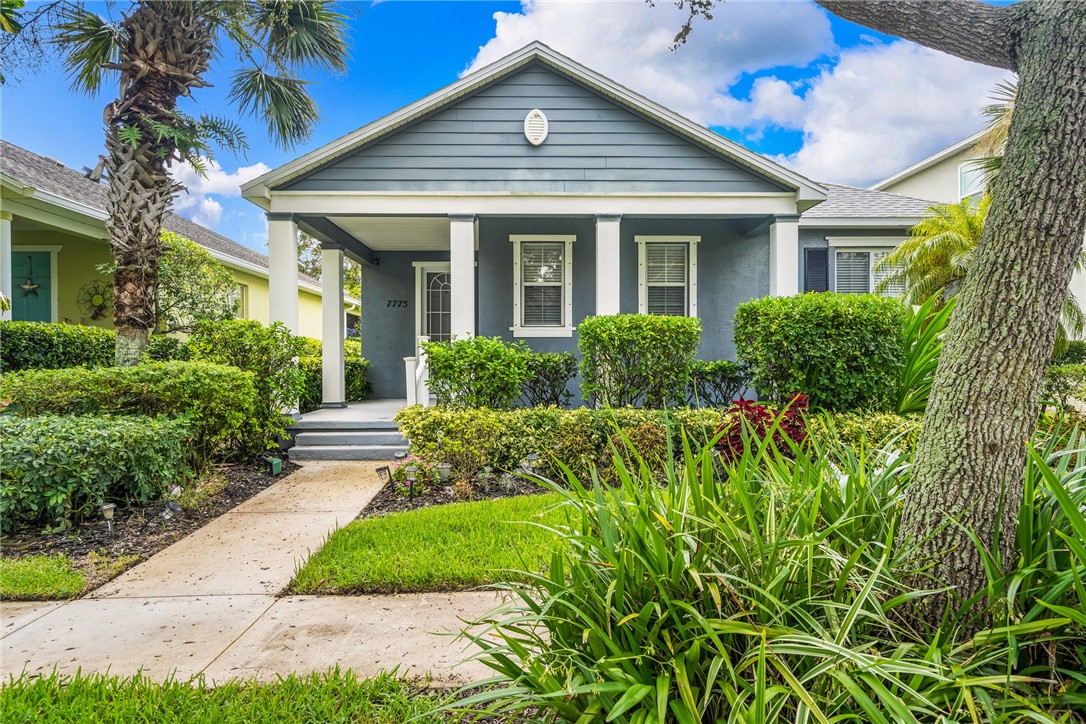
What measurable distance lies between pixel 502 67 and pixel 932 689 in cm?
882

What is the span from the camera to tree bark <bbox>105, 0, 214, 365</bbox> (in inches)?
265

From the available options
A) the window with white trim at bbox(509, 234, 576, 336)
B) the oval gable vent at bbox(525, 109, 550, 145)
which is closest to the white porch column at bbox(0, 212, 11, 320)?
the window with white trim at bbox(509, 234, 576, 336)

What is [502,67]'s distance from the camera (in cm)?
814

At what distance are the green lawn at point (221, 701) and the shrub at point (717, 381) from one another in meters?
5.29

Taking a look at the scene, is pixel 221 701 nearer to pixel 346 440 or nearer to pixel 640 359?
pixel 640 359

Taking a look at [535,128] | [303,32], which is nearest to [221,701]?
[535,128]

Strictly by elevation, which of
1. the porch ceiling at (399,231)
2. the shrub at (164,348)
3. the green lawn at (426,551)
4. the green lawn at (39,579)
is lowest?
the green lawn at (39,579)

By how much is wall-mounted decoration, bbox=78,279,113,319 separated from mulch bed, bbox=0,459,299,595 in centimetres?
748

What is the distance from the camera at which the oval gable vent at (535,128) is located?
27.0ft

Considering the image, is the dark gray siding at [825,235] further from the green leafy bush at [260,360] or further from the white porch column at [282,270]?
the green leafy bush at [260,360]

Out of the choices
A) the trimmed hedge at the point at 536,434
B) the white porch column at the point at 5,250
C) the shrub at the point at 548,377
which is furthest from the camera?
the white porch column at the point at 5,250

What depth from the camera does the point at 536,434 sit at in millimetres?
5766

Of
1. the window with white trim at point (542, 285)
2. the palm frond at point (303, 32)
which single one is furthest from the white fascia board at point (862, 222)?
the palm frond at point (303, 32)

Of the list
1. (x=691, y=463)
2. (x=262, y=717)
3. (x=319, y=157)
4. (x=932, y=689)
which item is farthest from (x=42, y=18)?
(x=932, y=689)
